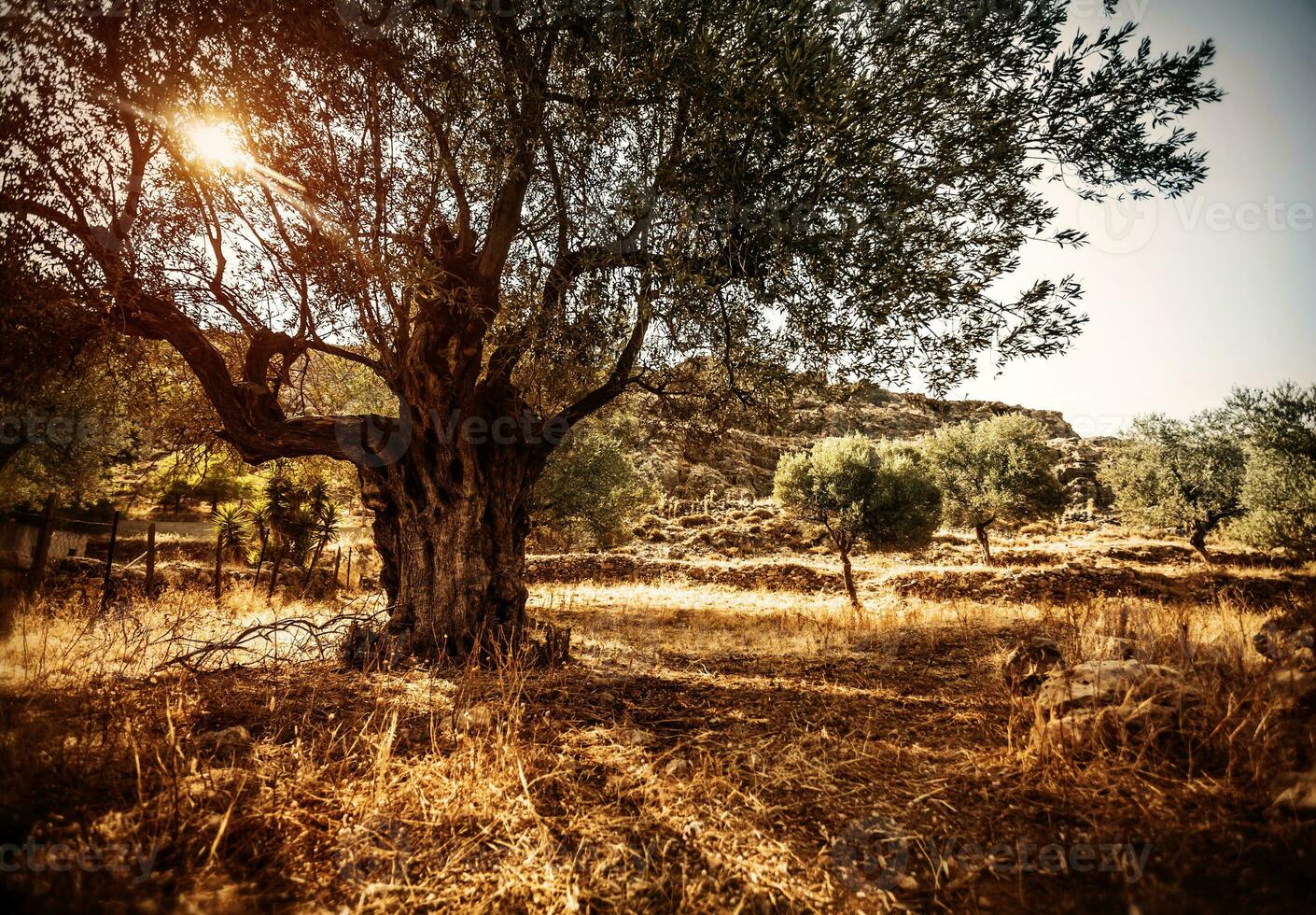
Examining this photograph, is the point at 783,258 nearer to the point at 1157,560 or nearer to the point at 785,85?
the point at 785,85

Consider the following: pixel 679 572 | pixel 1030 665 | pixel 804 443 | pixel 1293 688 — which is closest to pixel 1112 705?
pixel 1293 688

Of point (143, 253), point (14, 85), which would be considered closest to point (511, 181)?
point (14, 85)

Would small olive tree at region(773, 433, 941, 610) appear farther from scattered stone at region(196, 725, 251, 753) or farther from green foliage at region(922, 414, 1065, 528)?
scattered stone at region(196, 725, 251, 753)

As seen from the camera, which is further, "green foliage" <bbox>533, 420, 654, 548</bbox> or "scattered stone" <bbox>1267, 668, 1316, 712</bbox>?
"green foliage" <bbox>533, 420, 654, 548</bbox>

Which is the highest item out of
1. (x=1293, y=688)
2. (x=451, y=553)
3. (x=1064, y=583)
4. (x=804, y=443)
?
(x=804, y=443)

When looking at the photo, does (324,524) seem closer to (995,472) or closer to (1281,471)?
(995,472)

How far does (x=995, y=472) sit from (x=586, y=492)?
79.6 ft

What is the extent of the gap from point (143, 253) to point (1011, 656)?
1339cm

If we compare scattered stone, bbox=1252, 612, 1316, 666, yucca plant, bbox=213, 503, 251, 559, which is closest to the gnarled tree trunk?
scattered stone, bbox=1252, 612, 1316, 666

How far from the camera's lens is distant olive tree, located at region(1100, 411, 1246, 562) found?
25344 millimetres

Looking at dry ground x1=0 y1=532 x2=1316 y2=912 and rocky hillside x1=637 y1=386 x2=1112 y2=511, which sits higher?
rocky hillside x1=637 y1=386 x2=1112 y2=511

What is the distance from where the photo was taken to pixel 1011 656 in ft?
18.5

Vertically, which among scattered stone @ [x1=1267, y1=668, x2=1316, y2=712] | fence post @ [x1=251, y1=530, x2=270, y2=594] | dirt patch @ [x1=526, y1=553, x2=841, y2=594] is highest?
scattered stone @ [x1=1267, y1=668, x2=1316, y2=712]

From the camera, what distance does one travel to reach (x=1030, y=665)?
17.7 feet
